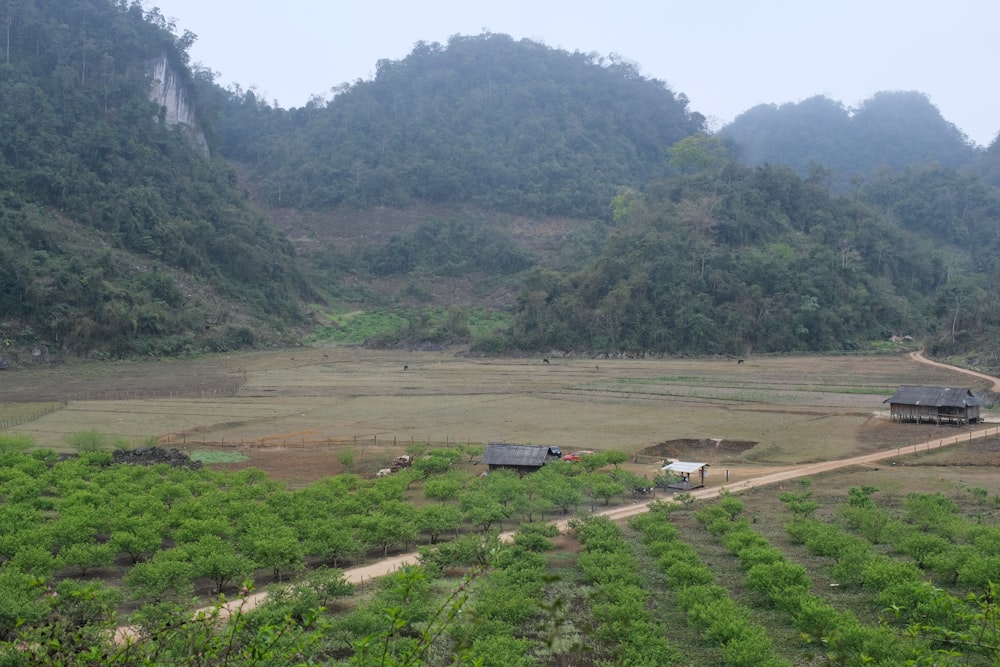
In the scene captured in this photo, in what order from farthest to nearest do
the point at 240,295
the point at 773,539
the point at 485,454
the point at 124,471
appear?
the point at 240,295 → the point at 485,454 → the point at 124,471 → the point at 773,539

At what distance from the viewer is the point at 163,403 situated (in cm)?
5700

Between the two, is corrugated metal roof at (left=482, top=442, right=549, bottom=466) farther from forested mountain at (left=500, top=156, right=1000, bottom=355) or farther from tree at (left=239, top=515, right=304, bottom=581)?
forested mountain at (left=500, top=156, right=1000, bottom=355)

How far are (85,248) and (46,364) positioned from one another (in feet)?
64.8

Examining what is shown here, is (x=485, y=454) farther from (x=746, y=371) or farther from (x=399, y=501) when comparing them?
(x=746, y=371)

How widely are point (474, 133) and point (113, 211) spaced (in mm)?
86937

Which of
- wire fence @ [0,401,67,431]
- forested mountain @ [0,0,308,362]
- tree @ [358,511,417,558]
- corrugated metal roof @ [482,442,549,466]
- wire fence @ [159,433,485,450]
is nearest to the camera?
tree @ [358,511,417,558]

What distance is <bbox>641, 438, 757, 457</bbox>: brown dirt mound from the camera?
40.6 m

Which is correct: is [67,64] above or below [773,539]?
above

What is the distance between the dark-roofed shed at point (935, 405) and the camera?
4422 centimetres

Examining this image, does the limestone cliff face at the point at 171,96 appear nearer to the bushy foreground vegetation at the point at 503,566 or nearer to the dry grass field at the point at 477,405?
the dry grass field at the point at 477,405

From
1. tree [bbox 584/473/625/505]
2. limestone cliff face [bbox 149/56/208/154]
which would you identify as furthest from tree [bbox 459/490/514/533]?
limestone cliff face [bbox 149/56/208/154]

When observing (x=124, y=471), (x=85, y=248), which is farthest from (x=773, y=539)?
(x=85, y=248)

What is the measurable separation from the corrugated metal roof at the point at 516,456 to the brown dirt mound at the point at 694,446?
7844mm

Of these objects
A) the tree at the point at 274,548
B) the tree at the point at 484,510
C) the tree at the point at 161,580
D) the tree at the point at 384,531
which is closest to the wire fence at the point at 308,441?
the tree at the point at 484,510
